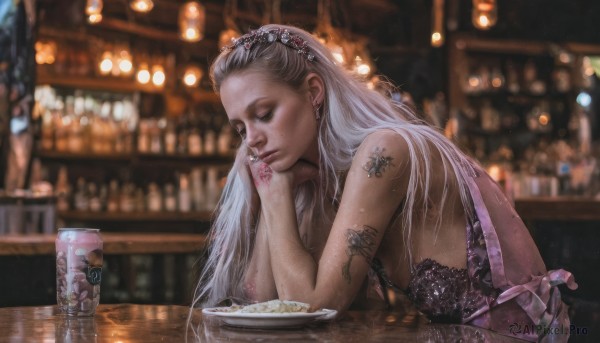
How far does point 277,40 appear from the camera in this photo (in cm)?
227

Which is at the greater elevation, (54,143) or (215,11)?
(215,11)

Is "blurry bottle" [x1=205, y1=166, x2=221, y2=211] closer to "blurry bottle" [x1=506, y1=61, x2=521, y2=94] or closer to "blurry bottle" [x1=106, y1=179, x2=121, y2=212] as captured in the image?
"blurry bottle" [x1=106, y1=179, x2=121, y2=212]

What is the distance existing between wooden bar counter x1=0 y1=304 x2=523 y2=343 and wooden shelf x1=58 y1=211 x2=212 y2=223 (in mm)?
5292

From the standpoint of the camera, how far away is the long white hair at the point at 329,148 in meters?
2.10

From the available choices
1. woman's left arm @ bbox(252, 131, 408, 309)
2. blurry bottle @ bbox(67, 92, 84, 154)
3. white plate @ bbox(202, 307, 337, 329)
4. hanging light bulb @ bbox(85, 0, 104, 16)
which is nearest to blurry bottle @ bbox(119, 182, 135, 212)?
blurry bottle @ bbox(67, 92, 84, 154)

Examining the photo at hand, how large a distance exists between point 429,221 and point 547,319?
350 millimetres

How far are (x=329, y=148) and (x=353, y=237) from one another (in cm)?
31

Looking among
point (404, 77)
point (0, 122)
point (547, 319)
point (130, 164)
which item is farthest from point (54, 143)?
point (547, 319)

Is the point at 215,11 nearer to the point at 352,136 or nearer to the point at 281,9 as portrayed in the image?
the point at 281,9

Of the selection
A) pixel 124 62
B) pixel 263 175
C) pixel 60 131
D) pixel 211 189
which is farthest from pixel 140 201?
pixel 263 175

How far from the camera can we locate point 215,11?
777 cm

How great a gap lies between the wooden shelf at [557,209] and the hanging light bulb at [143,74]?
3.77 m

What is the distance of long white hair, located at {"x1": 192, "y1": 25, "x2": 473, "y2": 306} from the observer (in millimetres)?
2098

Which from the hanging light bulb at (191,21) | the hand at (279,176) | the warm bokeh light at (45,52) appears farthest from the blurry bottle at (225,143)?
the hand at (279,176)
